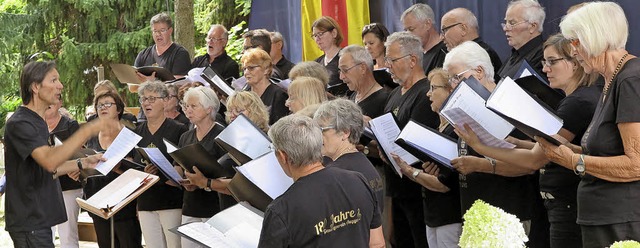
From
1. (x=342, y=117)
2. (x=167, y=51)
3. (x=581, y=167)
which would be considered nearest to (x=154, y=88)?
(x=167, y=51)

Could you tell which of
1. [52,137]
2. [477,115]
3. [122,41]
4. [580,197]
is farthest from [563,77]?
[122,41]

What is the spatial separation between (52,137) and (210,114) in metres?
1.81

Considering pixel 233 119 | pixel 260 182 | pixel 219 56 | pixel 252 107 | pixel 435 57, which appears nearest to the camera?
pixel 260 182

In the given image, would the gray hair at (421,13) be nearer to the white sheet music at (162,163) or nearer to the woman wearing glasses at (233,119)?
the woman wearing glasses at (233,119)

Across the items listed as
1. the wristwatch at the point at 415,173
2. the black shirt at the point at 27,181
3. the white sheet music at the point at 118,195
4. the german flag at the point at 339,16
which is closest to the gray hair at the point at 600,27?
the wristwatch at the point at 415,173

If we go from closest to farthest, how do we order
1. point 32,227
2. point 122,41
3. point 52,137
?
point 32,227 → point 52,137 → point 122,41

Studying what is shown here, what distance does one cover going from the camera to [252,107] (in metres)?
6.94

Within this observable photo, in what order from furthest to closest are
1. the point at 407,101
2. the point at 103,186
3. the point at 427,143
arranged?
1. the point at 103,186
2. the point at 407,101
3. the point at 427,143

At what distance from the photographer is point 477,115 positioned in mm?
5215

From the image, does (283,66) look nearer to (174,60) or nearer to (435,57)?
(174,60)

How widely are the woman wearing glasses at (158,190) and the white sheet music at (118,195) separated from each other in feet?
1.00

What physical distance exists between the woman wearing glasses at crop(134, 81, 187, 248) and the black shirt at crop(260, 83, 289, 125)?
78cm

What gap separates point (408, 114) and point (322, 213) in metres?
2.41

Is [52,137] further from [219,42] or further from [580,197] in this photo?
[580,197]
